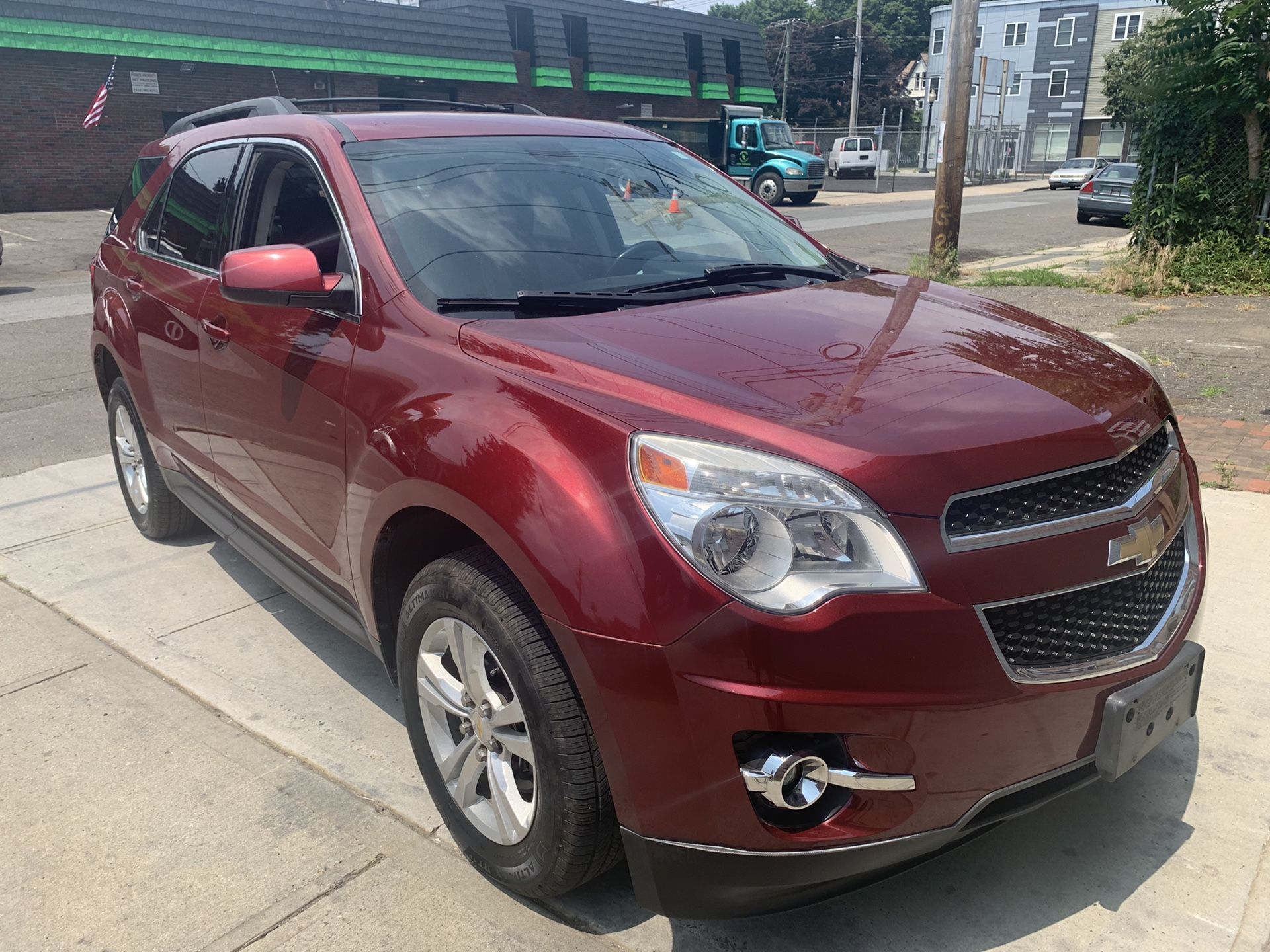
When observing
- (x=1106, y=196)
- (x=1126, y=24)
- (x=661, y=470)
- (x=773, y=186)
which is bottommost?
(x=773, y=186)

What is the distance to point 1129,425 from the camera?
2373mm

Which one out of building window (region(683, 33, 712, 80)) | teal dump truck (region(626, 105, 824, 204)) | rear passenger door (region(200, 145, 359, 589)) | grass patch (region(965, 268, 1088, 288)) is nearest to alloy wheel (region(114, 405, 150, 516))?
rear passenger door (region(200, 145, 359, 589))

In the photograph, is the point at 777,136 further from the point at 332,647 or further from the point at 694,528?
the point at 694,528

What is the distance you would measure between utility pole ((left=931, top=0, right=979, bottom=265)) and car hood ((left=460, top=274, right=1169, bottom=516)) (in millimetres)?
10818

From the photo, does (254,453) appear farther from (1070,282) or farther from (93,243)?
(93,243)

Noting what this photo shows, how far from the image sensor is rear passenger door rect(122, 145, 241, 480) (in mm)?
3818

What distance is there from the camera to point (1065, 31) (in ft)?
218

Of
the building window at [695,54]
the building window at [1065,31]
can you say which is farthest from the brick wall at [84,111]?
the building window at [1065,31]

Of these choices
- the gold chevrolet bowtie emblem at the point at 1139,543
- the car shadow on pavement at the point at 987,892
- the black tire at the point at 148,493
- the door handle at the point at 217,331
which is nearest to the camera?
the gold chevrolet bowtie emblem at the point at 1139,543

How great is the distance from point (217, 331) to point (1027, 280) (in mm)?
11251

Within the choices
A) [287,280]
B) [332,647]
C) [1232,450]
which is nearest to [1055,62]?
[1232,450]

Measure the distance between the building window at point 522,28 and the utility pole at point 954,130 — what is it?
24691mm

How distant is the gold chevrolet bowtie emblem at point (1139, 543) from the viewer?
7.15ft

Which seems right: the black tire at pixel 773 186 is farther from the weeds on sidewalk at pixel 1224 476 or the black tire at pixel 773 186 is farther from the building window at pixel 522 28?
the weeds on sidewalk at pixel 1224 476
